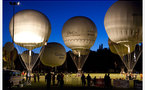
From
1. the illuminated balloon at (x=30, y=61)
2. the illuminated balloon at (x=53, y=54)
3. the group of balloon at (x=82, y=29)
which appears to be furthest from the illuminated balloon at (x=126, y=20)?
the illuminated balloon at (x=53, y=54)

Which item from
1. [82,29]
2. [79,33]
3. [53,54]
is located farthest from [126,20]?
[53,54]

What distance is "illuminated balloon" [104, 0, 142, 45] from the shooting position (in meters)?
22.7

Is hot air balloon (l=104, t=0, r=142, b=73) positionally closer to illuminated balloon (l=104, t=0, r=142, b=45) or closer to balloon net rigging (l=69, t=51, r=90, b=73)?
illuminated balloon (l=104, t=0, r=142, b=45)

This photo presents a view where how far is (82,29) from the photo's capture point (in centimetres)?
3009

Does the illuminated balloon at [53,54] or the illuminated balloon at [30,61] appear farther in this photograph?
the illuminated balloon at [53,54]

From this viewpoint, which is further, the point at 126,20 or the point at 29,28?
the point at 29,28

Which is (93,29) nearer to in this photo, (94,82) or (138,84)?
(94,82)

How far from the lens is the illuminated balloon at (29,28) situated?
2570 cm

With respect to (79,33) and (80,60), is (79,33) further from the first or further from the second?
(80,60)

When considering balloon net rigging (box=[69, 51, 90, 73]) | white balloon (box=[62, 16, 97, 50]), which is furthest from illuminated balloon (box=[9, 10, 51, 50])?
balloon net rigging (box=[69, 51, 90, 73])

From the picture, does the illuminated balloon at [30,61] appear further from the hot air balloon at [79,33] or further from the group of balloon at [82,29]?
the hot air balloon at [79,33]

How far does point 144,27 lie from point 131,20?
68.2 inches

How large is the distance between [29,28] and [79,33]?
7.82m

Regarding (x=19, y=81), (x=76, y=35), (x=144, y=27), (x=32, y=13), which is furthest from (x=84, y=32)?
(x=19, y=81)
